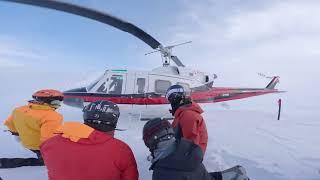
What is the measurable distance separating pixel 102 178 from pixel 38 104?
2970mm

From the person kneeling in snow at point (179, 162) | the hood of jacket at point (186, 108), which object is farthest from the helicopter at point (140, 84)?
the person kneeling in snow at point (179, 162)

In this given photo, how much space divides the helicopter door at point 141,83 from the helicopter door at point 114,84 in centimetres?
43

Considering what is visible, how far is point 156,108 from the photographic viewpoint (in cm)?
1259

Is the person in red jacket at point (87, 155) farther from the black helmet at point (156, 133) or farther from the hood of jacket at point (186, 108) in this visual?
the hood of jacket at point (186, 108)

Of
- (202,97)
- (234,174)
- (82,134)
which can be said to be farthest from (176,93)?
(202,97)

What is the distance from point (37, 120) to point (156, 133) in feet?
9.80

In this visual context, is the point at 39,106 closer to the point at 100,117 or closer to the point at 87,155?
the point at 100,117

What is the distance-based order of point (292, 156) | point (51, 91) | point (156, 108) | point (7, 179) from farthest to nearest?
point (156, 108), point (292, 156), point (51, 91), point (7, 179)

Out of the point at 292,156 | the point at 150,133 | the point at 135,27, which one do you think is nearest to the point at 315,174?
the point at 292,156

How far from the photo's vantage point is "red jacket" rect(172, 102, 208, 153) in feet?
15.0

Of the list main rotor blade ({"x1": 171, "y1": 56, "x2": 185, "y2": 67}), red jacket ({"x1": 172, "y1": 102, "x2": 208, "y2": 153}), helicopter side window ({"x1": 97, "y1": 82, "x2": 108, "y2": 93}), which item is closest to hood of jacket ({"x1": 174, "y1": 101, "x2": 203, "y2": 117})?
red jacket ({"x1": 172, "y1": 102, "x2": 208, "y2": 153})

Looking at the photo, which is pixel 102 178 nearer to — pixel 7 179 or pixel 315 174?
pixel 7 179

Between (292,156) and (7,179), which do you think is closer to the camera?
(7,179)

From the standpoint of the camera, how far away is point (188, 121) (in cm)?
459
